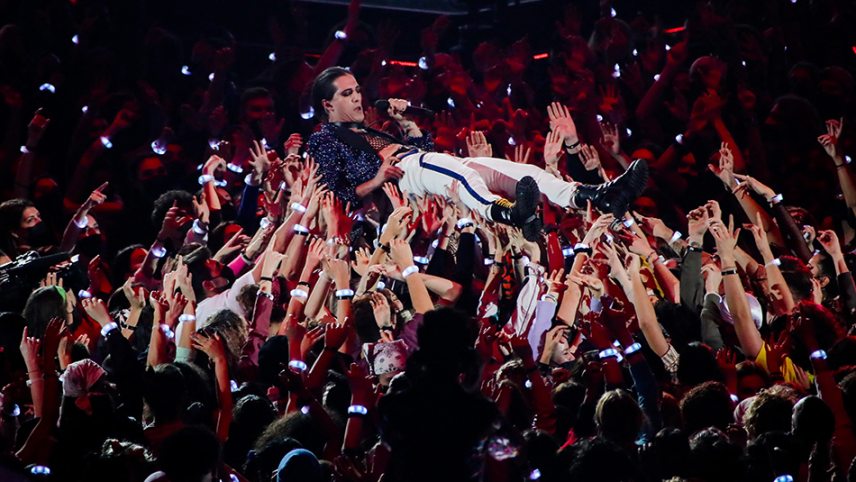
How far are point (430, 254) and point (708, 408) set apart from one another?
3.38m

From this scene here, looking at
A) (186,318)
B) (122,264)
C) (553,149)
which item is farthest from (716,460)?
(122,264)

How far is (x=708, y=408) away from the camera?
3162 mm

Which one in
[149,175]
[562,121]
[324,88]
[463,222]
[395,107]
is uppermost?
[324,88]

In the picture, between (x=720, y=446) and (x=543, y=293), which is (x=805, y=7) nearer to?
(x=543, y=293)

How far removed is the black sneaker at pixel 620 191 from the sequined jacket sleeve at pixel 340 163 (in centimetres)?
171

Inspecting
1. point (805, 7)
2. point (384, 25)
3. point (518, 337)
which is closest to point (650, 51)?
point (805, 7)

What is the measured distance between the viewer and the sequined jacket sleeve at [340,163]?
21.8 ft

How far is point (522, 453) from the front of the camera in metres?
2.66

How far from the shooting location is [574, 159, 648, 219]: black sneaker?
216 inches

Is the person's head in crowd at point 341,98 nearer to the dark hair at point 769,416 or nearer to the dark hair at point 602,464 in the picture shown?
the dark hair at point 769,416

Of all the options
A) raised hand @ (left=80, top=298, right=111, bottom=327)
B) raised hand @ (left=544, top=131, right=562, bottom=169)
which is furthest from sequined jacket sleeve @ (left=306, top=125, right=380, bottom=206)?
raised hand @ (left=80, top=298, right=111, bottom=327)

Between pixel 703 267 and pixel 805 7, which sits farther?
pixel 805 7

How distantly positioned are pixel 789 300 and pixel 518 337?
2002 mm

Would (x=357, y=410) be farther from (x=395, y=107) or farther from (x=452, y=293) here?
(x=395, y=107)
